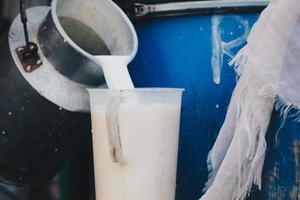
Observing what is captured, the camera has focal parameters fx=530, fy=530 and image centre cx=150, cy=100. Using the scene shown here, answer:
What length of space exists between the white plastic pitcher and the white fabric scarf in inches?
4.7

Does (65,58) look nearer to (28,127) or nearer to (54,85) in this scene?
(54,85)

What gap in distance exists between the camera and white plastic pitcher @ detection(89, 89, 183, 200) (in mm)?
984

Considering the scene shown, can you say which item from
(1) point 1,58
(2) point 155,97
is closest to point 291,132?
(2) point 155,97

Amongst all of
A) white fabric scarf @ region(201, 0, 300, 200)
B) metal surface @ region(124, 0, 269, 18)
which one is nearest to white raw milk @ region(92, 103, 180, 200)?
white fabric scarf @ region(201, 0, 300, 200)

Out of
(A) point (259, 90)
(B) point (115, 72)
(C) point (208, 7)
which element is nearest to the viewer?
(A) point (259, 90)

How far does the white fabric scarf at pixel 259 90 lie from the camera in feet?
2.94

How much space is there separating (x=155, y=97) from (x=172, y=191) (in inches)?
7.9

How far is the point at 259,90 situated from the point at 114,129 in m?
0.27

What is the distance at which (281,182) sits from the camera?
3.27ft

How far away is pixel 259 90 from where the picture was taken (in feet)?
2.97

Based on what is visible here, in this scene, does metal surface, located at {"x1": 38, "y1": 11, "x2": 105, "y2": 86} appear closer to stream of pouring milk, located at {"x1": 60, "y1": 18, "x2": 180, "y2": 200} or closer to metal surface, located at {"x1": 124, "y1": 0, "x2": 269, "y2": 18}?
stream of pouring milk, located at {"x1": 60, "y1": 18, "x2": 180, "y2": 200}

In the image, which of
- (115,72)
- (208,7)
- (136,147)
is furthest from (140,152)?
(208,7)

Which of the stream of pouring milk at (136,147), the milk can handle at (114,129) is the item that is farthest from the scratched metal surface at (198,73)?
the milk can handle at (114,129)

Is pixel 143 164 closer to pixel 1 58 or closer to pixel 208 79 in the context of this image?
pixel 208 79
